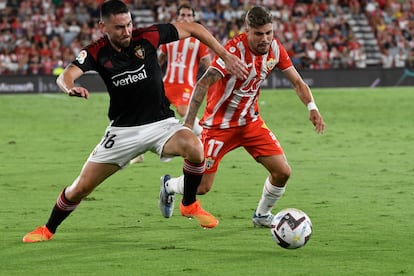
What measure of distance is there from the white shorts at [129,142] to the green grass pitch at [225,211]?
76 cm

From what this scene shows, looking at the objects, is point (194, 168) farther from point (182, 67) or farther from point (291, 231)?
point (182, 67)

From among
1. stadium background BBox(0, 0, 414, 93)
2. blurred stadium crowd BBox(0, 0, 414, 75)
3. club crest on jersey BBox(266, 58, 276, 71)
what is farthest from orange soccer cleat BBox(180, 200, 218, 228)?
blurred stadium crowd BBox(0, 0, 414, 75)

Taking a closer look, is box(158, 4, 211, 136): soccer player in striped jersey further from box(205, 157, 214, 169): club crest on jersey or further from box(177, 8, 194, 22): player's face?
box(205, 157, 214, 169): club crest on jersey

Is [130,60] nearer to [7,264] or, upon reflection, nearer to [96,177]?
[96,177]

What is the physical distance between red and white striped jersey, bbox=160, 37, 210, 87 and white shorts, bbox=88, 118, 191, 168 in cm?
776

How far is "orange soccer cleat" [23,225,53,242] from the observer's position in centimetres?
835

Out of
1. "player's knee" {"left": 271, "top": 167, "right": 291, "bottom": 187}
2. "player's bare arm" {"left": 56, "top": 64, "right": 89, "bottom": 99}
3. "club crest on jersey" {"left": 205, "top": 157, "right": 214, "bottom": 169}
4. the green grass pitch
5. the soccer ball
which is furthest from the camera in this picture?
"club crest on jersey" {"left": 205, "top": 157, "right": 214, "bottom": 169}

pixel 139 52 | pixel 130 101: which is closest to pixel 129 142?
pixel 130 101

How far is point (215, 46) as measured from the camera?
8.13m

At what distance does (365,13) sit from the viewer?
130 ft

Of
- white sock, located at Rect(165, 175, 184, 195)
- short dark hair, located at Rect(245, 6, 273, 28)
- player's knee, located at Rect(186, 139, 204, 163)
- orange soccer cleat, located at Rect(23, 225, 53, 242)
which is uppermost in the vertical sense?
short dark hair, located at Rect(245, 6, 273, 28)

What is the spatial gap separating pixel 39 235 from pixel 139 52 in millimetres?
1833

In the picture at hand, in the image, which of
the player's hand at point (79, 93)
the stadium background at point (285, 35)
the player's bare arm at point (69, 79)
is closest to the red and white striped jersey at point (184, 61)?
the player's bare arm at point (69, 79)

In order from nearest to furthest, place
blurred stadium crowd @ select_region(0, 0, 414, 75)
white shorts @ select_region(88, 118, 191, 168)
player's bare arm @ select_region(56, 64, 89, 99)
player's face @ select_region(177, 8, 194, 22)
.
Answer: player's bare arm @ select_region(56, 64, 89, 99)
white shorts @ select_region(88, 118, 191, 168)
player's face @ select_region(177, 8, 194, 22)
blurred stadium crowd @ select_region(0, 0, 414, 75)
